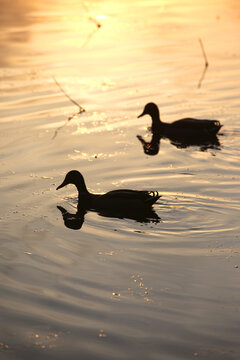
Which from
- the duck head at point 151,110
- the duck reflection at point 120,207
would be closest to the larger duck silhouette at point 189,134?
the duck head at point 151,110

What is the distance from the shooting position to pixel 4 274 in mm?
9633

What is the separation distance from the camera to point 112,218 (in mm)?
11547

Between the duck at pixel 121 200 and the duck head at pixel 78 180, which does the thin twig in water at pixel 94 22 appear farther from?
the duck at pixel 121 200

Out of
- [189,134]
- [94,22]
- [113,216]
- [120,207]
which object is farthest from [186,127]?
[94,22]

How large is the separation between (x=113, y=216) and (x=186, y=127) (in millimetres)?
5107

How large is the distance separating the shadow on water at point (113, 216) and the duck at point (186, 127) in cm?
Answer: 467

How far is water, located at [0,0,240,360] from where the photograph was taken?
8094 mm

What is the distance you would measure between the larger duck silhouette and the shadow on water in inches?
151

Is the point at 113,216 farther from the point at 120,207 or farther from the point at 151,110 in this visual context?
the point at 151,110

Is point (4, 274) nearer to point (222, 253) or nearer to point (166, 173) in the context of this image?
point (222, 253)

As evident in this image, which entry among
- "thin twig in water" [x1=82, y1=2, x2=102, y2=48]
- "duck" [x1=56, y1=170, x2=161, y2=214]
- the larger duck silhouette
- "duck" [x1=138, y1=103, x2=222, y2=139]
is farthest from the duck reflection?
"thin twig in water" [x1=82, y1=2, x2=102, y2=48]

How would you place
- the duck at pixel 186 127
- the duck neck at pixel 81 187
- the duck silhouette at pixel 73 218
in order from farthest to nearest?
the duck at pixel 186 127 < the duck neck at pixel 81 187 < the duck silhouette at pixel 73 218

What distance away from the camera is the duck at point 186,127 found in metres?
16.0

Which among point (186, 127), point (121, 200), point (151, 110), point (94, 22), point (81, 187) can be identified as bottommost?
point (94, 22)
